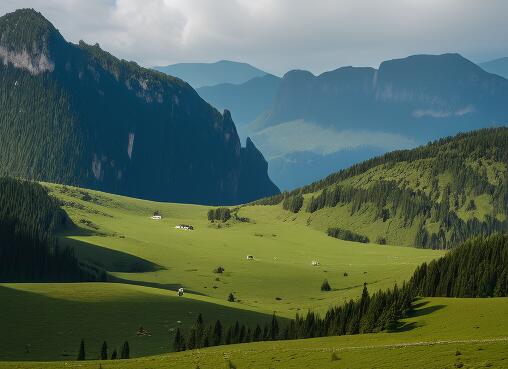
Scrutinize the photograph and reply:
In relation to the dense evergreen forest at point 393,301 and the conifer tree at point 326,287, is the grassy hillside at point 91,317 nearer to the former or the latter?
the dense evergreen forest at point 393,301

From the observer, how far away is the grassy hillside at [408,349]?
5172 cm

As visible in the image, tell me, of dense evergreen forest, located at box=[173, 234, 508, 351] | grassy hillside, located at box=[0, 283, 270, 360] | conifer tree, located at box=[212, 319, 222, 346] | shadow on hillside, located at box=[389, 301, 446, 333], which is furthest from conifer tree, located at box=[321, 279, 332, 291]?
shadow on hillside, located at box=[389, 301, 446, 333]

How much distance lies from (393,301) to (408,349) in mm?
26412

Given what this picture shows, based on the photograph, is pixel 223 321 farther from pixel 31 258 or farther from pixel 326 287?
pixel 31 258

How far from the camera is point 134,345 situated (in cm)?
9431

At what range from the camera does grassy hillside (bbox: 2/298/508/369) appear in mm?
51719

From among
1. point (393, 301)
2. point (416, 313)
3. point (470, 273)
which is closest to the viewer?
point (393, 301)

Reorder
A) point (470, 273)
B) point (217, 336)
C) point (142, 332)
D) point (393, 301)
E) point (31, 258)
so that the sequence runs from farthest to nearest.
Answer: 1. point (31, 258)
2. point (470, 273)
3. point (142, 332)
4. point (217, 336)
5. point (393, 301)

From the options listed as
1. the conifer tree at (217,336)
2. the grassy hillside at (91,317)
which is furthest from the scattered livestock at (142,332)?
the conifer tree at (217,336)

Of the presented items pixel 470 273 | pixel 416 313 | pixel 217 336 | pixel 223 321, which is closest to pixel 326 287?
pixel 223 321

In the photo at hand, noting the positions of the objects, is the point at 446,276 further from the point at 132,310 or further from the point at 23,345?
the point at 23,345

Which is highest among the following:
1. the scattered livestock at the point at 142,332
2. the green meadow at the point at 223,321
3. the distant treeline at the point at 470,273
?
the distant treeline at the point at 470,273

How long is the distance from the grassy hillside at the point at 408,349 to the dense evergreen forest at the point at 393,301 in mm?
3890

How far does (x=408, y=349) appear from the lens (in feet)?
186
